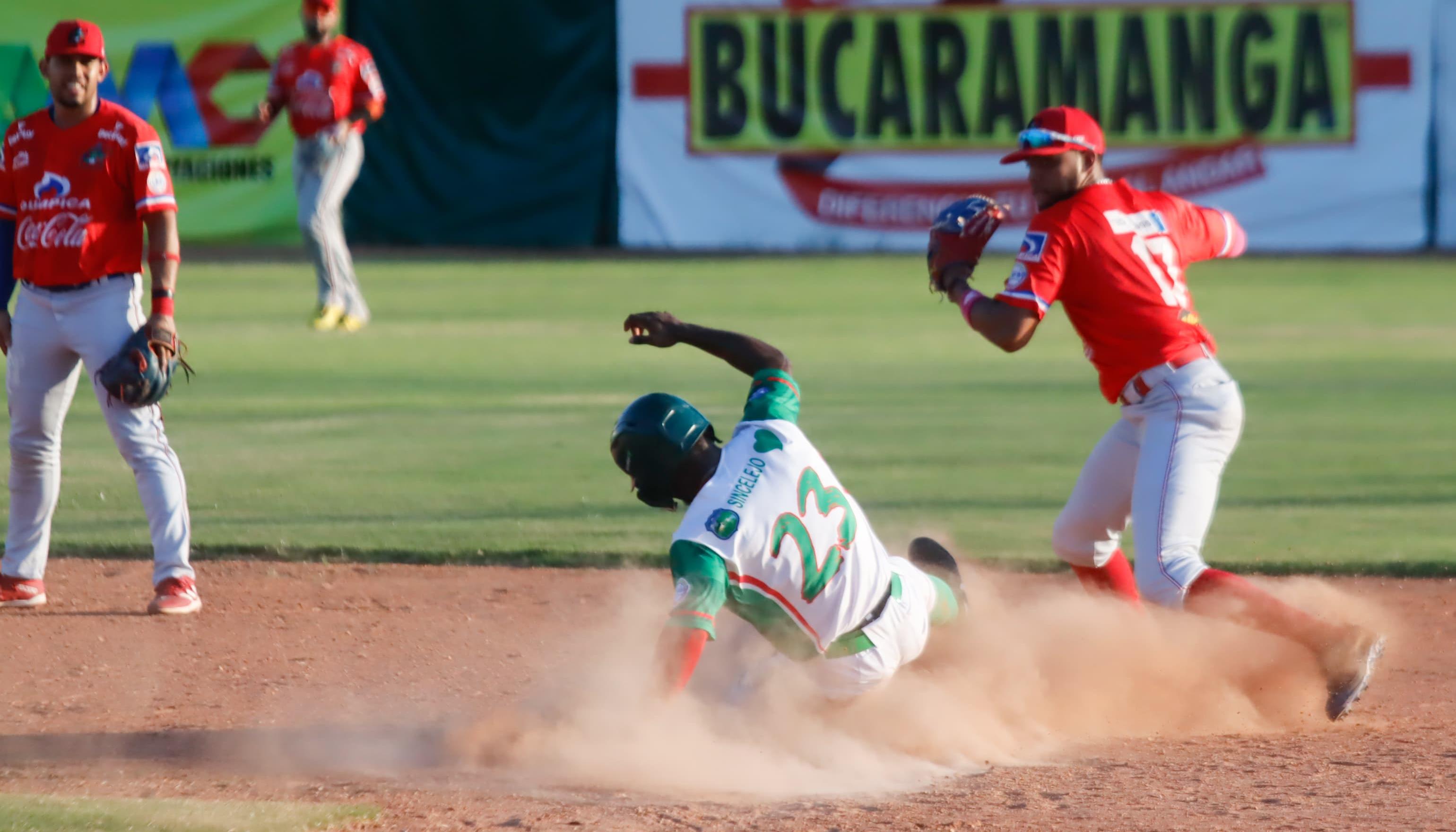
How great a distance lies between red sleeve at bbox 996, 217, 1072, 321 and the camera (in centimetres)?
515

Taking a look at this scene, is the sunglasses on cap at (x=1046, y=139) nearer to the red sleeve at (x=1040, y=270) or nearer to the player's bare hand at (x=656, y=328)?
the red sleeve at (x=1040, y=270)

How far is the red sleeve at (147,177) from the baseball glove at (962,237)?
2547 millimetres

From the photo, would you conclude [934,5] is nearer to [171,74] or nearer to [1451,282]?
[1451,282]

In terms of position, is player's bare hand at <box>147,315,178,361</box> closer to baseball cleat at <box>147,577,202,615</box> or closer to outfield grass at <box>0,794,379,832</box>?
baseball cleat at <box>147,577,202,615</box>

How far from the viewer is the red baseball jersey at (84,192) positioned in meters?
5.96

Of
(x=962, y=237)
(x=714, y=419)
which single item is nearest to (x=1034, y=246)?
(x=962, y=237)

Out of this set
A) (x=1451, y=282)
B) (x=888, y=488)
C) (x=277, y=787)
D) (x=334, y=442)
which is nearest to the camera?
(x=277, y=787)

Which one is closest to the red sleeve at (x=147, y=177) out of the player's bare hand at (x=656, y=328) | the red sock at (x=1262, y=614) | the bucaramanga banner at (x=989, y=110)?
the player's bare hand at (x=656, y=328)

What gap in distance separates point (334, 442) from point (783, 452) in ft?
18.8

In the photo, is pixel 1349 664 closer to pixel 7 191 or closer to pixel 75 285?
pixel 75 285

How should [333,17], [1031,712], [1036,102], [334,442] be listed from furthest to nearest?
[1036,102], [333,17], [334,442], [1031,712]

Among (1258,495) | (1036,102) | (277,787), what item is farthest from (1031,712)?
(1036,102)

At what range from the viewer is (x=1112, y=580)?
19.1 feet

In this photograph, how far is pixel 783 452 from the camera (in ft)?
15.1
